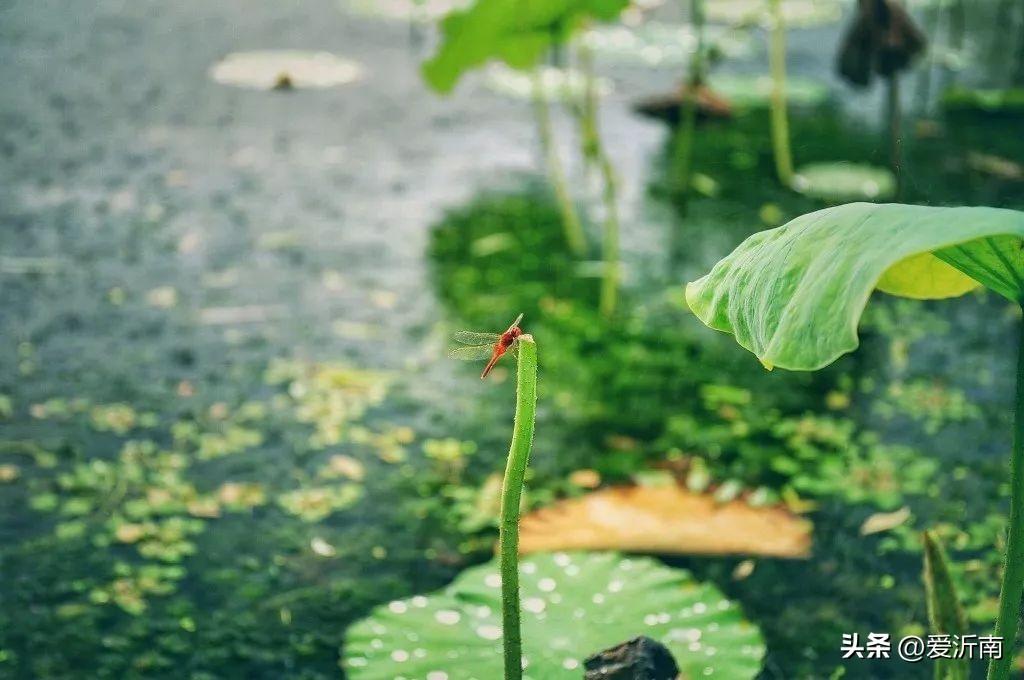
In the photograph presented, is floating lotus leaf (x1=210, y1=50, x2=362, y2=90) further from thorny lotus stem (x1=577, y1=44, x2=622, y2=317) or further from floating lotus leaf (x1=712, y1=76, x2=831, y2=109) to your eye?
floating lotus leaf (x1=712, y1=76, x2=831, y2=109)

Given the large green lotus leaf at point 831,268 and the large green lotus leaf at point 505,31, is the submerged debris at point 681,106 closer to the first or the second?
the large green lotus leaf at point 505,31

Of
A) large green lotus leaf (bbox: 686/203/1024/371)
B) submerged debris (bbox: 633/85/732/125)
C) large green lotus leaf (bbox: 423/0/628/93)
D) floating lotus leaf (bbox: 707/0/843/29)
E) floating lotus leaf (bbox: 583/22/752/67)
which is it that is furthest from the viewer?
floating lotus leaf (bbox: 707/0/843/29)

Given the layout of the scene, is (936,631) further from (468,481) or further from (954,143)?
(954,143)

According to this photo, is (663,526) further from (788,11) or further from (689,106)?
(788,11)

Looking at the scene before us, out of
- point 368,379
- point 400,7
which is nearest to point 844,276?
point 368,379

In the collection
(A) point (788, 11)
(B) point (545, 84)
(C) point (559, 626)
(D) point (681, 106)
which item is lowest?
(C) point (559, 626)

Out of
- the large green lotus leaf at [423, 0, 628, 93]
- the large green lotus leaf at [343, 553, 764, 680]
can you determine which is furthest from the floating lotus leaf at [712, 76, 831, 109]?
the large green lotus leaf at [343, 553, 764, 680]

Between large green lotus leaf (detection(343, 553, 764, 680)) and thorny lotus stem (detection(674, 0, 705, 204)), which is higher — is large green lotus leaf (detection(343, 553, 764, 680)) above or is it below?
below

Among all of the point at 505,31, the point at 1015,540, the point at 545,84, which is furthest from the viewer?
the point at 545,84
